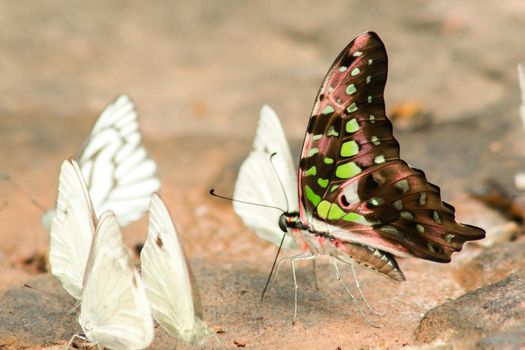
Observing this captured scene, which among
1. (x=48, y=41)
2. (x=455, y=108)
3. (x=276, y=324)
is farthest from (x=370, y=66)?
(x=48, y=41)

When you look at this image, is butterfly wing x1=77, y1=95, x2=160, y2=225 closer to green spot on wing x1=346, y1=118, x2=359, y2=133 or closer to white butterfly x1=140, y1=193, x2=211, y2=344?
white butterfly x1=140, y1=193, x2=211, y2=344

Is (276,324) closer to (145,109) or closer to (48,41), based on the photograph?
(145,109)

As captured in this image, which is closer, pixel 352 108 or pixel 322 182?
pixel 352 108

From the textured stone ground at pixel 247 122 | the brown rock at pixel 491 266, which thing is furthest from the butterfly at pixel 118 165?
the brown rock at pixel 491 266

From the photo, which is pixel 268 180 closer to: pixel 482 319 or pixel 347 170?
pixel 347 170

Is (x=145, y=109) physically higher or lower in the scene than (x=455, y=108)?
lower

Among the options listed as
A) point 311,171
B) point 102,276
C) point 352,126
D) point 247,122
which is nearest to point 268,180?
point 311,171

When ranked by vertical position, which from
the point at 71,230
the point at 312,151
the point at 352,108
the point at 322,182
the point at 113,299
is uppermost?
the point at 352,108

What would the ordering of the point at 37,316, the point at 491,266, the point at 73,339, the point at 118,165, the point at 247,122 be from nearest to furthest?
1. the point at 73,339
2. the point at 37,316
3. the point at 491,266
4. the point at 118,165
5. the point at 247,122
